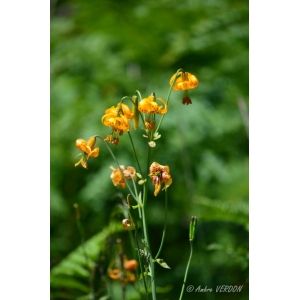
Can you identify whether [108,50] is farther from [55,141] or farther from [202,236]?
[202,236]

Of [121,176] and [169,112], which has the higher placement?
[169,112]

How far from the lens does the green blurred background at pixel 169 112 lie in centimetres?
264

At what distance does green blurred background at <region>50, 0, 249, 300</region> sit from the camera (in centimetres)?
264

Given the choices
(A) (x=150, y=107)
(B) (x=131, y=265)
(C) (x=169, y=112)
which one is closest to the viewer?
(A) (x=150, y=107)

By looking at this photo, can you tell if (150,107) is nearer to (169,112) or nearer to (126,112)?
(126,112)

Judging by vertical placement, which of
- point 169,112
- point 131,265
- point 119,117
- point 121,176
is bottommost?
point 131,265

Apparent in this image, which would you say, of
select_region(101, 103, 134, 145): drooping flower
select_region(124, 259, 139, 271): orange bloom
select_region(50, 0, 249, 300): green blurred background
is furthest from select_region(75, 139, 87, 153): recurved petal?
select_region(50, 0, 249, 300): green blurred background

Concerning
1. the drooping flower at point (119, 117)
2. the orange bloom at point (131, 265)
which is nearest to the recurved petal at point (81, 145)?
the drooping flower at point (119, 117)

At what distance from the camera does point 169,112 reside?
2861 mm

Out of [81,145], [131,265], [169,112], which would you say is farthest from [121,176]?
[169,112]

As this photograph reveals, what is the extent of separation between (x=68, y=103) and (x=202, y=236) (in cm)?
115

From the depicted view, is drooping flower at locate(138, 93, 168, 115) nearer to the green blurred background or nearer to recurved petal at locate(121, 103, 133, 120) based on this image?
recurved petal at locate(121, 103, 133, 120)
